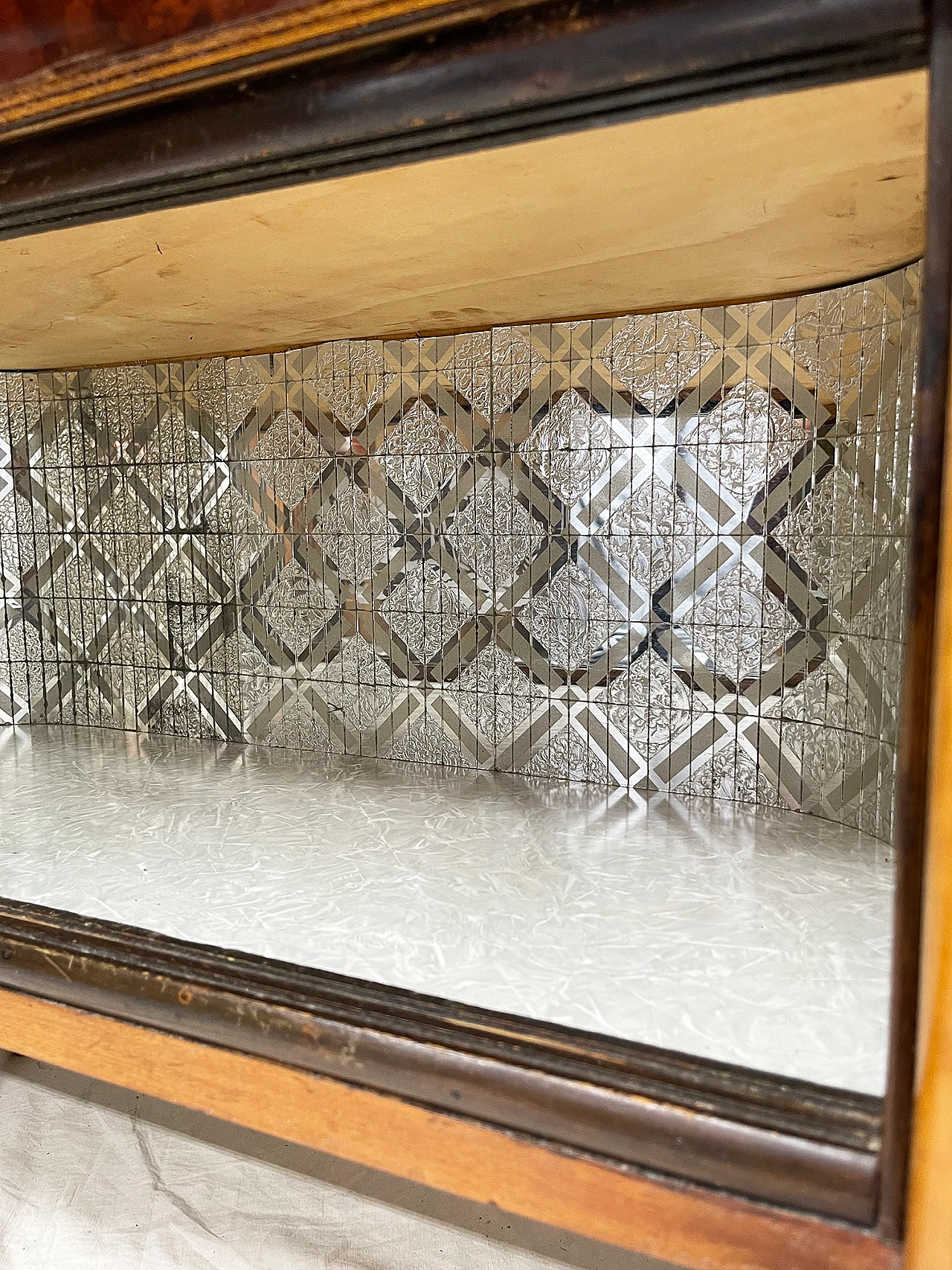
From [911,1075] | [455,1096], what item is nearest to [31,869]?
[455,1096]

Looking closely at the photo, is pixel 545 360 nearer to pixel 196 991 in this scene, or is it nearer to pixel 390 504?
pixel 390 504

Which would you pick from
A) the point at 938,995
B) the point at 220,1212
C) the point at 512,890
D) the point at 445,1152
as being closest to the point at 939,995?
the point at 938,995

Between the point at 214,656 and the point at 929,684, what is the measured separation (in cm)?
118

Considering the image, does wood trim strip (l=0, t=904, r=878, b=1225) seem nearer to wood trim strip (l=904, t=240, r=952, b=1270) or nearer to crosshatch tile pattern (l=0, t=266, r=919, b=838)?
wood trim strip (l=904, t=240, r=952, b=1270)

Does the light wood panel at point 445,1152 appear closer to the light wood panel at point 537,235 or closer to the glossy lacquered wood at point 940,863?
the glossy lacquered wood at point 940,863

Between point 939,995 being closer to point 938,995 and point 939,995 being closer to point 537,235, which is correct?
point 938,995

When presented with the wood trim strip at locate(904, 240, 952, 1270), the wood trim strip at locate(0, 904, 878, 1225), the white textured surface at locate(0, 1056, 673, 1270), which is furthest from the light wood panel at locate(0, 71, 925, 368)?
the white textured surface at locate(0, 1056, 673, 1270)

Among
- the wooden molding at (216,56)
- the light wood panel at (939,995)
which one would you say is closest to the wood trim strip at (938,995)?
the light wood panel at (939,995)

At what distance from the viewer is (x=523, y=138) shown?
1.42 ft

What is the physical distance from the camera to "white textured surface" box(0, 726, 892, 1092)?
0.55 metres

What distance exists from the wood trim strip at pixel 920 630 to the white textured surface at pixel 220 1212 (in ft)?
1.77

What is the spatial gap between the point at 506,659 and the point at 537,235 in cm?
57

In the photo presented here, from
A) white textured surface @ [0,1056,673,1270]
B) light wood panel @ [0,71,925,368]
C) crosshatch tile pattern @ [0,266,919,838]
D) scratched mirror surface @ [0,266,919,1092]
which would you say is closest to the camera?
light wood panel @ [0,71,925,368]

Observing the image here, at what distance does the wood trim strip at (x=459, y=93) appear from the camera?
14.2 inches
